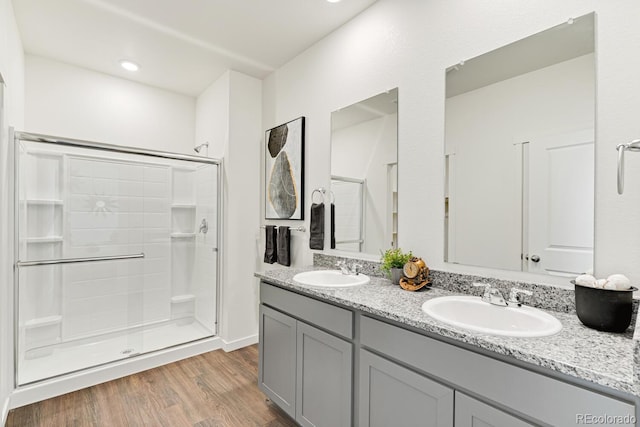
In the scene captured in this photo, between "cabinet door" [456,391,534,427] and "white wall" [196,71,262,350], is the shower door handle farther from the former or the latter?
"cabinet door" [456,391,534,427]

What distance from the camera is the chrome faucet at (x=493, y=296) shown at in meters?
1.36

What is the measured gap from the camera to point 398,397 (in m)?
1.28

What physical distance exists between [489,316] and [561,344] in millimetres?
421

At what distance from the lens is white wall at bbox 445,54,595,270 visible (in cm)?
133

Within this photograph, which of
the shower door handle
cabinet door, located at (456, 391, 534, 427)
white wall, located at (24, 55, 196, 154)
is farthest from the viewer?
white wall, located at (24, 55, 196, 154)

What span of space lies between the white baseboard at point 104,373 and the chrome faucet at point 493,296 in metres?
2.53

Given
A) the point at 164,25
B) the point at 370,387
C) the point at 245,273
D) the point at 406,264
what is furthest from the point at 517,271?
the point at 164,25

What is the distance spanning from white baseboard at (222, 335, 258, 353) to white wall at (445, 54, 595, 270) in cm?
228

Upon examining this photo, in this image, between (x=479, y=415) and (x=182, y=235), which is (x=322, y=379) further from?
(x=182, y=235)

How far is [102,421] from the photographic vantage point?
1.98m

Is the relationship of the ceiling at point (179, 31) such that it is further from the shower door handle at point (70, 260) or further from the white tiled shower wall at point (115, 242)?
the shower door handle at point (70, 260)

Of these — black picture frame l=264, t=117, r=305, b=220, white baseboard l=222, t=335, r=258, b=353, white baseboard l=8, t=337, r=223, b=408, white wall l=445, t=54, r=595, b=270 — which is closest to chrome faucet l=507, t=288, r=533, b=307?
white wall l=445, t=54, r=595, b=270

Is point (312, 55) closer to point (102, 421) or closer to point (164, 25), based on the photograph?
point (164, 25)

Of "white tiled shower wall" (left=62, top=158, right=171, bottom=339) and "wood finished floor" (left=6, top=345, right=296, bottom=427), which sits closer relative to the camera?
"wood finished floor" (left=6, top=345, right=296, bottom=427)
